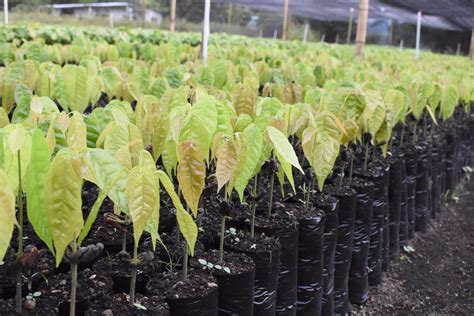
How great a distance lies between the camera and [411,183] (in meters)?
3.46

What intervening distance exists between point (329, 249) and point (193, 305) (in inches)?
38.8

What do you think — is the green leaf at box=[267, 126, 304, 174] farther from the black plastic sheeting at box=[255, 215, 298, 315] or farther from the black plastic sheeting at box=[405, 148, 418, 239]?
the black plastic sheeting at box=[405, 148, 418, 239]

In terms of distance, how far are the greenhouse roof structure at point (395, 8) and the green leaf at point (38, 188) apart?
14.0 m

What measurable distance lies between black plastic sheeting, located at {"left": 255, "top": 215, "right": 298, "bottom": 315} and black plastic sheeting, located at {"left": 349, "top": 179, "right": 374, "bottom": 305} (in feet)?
2.39

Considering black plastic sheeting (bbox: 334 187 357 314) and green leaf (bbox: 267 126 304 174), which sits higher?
green leaf (bbox: 267 126 304 174)

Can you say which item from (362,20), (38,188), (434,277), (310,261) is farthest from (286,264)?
(362,20)

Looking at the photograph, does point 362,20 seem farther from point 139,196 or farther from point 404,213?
point 139,196

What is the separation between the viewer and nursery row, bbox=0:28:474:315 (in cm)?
114

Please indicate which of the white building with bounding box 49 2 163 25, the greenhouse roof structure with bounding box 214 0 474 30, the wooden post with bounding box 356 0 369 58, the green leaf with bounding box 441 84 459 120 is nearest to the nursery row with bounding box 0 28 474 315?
the green leaf with bounding box 441 84 459 120

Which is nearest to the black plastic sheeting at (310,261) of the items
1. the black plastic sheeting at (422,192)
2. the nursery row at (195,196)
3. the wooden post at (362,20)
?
the nursery row at (195,196)

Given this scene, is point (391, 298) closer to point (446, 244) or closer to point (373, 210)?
point (373, 210)

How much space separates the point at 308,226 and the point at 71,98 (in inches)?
47.6

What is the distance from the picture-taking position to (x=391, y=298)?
9.55ft

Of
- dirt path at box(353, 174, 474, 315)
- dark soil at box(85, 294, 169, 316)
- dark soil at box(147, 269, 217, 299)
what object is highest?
dark soil at box(85, 294, 169, 316)
